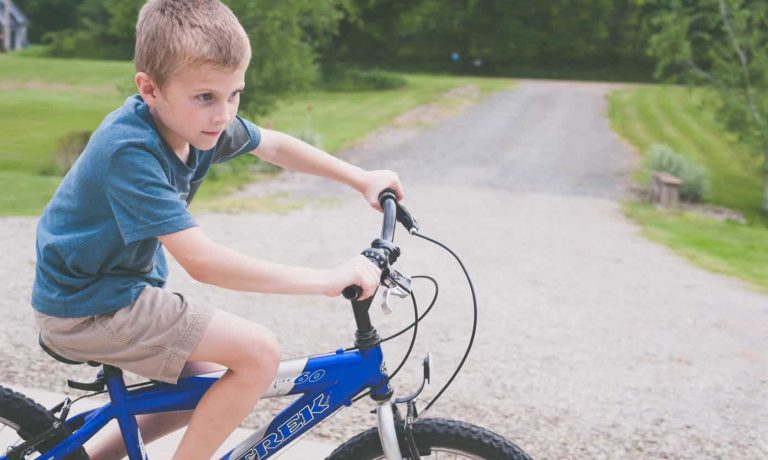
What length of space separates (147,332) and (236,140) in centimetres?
61

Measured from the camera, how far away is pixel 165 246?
5.95 ft

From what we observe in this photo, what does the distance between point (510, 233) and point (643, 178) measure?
259 inches

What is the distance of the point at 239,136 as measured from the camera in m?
2.32

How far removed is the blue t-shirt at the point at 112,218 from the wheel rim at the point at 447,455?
0.80 m

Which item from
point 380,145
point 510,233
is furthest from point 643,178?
point 510,233

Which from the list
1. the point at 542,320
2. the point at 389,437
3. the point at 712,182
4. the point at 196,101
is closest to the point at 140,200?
the point at 196,101

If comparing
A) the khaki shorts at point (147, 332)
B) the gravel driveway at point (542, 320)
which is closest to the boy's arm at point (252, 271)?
the khaki shorts at point (147, 332)

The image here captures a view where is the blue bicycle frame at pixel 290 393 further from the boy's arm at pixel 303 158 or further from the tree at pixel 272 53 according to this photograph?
the tree at pixel 272 53

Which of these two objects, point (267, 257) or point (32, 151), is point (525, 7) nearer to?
point (32, 151)

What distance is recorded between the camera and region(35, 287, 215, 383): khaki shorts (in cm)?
198

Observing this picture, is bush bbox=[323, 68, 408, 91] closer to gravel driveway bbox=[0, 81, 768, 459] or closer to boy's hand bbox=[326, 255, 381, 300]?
gravel driveway bbox=[0, 81, 768, 459]

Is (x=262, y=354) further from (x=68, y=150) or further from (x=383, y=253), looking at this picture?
(x=68, y=150)

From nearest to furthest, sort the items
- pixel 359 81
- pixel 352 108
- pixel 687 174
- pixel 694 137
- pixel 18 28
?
pixel 687 174, pixel 694 137, pixel 352 108, pixel 359 81, pixel 18 28

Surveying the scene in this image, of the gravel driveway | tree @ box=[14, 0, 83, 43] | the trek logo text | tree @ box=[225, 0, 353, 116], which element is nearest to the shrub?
tree @ box=[225, 0, 353, 116]
